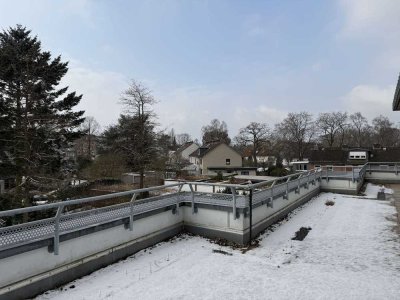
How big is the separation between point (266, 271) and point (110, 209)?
3003 millimetres

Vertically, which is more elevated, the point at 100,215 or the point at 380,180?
the point at 100,215

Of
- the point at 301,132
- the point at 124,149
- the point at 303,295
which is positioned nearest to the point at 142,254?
the point at 303,295

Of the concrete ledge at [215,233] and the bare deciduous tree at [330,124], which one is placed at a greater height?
the bare deciduous tree at [330,124]

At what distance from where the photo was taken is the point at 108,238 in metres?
5.36

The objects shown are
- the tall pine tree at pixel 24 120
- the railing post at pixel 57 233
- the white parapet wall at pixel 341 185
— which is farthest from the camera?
the tall pine tree at pixel 24 120

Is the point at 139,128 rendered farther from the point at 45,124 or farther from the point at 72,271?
the point at 72,271

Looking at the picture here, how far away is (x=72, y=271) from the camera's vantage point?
183 inches

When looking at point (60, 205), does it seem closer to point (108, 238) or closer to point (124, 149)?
point (108, 238)

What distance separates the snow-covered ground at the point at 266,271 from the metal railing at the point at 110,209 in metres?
0.81

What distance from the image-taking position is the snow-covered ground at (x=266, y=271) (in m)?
4.28

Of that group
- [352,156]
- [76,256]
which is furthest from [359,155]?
[76,256]

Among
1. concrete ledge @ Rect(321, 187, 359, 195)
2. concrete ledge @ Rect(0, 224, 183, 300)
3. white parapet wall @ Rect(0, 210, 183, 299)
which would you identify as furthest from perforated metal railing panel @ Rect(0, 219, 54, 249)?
concrete ledge @ Rect(321, 187, 359, 195)

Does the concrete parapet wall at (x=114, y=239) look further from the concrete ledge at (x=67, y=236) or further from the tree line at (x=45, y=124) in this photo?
the tree line at (x=45, y=124)

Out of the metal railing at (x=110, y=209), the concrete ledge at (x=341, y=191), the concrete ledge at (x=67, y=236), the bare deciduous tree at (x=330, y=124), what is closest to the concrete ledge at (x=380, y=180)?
the concrete ledge at (x=341, y=191)
